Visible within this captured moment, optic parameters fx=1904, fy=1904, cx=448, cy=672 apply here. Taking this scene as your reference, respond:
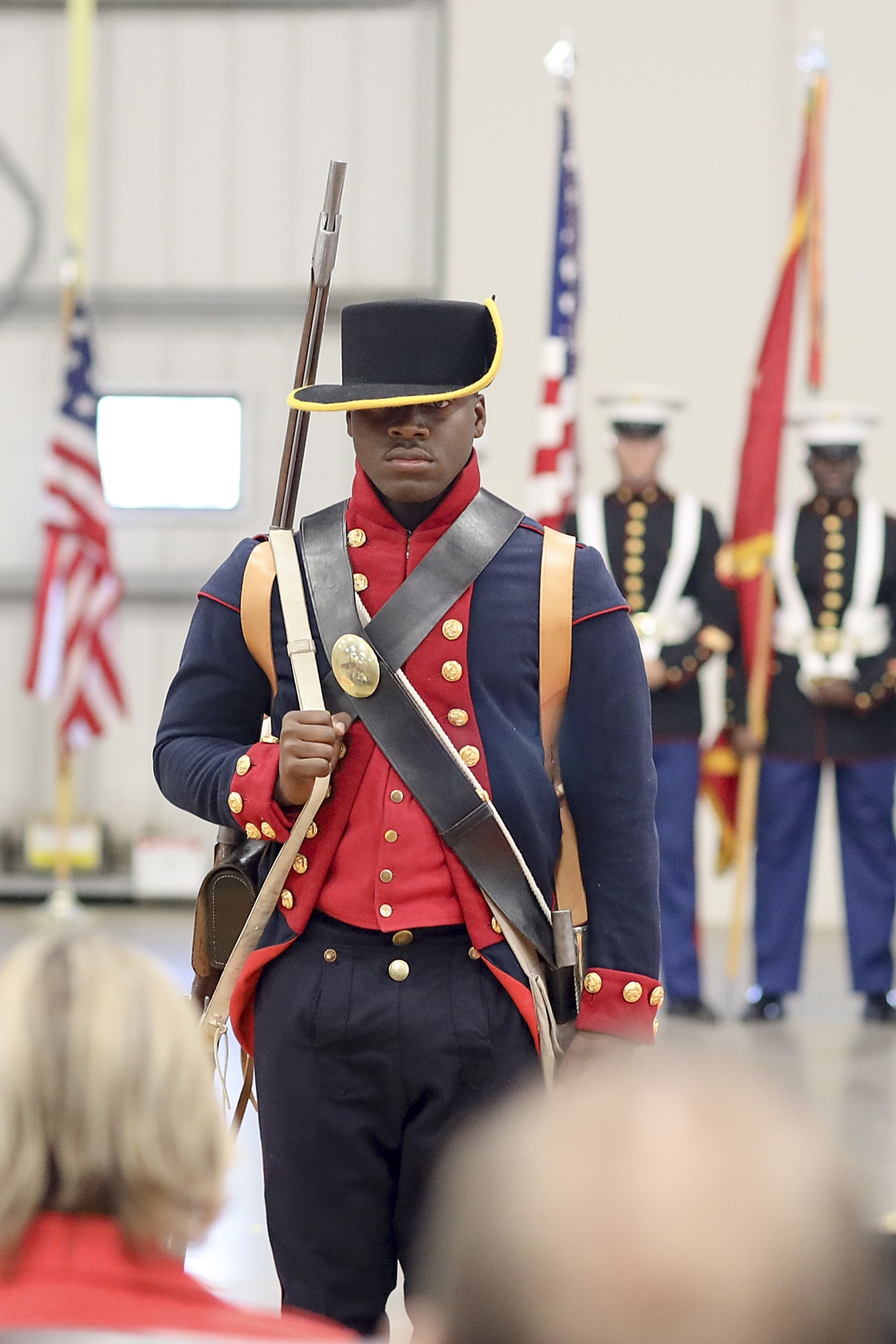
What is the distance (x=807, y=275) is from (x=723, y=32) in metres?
2.62

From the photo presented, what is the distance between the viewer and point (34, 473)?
8.81 metres

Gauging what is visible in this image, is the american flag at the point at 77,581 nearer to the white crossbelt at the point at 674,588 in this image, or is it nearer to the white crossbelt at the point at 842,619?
the white crossbelt at the point at 674,588

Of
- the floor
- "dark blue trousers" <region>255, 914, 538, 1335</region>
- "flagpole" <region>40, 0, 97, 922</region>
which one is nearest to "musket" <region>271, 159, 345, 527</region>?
"dark blue trousers" <region>255, 914, 538, 1335</region>

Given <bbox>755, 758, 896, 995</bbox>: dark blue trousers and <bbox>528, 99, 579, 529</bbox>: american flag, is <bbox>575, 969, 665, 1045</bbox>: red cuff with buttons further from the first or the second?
<bbox>528, 99, 579, 529</bbox>: american flag

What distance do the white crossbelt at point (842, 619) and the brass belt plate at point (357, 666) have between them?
409 centimetres

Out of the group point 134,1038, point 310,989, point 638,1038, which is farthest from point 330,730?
point 134,1038

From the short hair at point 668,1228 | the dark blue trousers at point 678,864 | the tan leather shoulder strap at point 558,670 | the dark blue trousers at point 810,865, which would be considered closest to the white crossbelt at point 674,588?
the dark blue trousers at point 678,864

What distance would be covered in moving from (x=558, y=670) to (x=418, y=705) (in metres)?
0.16

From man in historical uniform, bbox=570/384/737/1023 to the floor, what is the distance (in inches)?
18.9

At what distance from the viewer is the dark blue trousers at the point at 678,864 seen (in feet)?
19.2

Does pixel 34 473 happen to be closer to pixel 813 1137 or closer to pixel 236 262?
pixel 236 262

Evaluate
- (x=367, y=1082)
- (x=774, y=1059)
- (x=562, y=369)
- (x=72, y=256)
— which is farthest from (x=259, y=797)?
(x=72, y=256)

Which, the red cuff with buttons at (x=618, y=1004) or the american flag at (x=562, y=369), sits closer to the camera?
the red cuff with buttons at (x=618, y=1004)

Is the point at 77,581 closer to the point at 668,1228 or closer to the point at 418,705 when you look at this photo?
the point at 418,705
